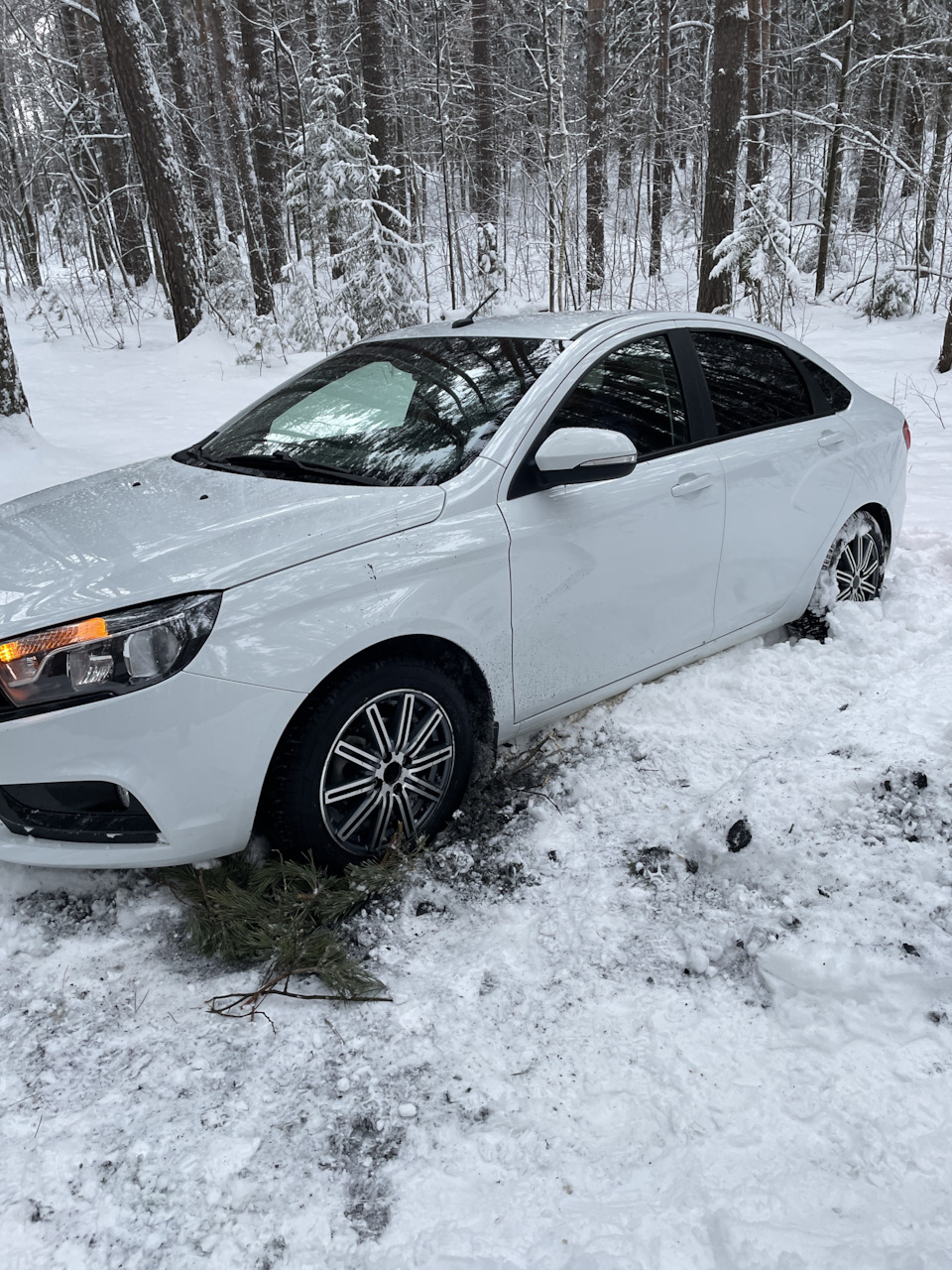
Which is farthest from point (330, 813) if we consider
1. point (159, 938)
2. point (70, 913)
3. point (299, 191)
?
point (299, 191)

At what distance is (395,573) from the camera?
2500 mm

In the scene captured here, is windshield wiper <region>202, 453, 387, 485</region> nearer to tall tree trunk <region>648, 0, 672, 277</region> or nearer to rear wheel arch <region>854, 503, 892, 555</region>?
rear wheel arch <region>854, 503, 892, 555</region>

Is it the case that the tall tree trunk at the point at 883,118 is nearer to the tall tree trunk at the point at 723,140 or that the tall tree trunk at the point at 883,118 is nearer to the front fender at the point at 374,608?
the tall tree trunk at the point at 723,140

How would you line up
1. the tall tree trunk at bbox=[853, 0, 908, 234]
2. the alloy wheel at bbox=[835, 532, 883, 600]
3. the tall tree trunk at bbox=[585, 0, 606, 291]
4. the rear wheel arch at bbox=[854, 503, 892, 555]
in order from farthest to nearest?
the tall tree trunk at bbox=[853, 0, 908, 234]
the tall tree trunk at bbox=[585, 0, 606, 291]
the rear wheel arch at bbox=[854, 503, 892, 555]
the alloy wheel at bbox=[835, 532, 883, 600]

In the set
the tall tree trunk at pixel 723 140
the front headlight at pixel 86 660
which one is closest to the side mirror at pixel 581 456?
the front headlight at pixel 86 660

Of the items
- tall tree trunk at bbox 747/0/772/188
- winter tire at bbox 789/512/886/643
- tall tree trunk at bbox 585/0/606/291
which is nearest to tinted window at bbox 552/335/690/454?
winter tire at bbox 789/512/886/643

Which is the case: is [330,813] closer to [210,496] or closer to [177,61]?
[210,496]

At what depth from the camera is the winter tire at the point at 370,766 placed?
2387 millimetres

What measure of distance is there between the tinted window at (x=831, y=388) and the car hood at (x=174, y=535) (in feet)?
7.75

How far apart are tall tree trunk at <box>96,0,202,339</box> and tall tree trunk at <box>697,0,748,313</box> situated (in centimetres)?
744

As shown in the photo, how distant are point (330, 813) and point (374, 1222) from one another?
1.07m

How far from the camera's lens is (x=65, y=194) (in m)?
24.8

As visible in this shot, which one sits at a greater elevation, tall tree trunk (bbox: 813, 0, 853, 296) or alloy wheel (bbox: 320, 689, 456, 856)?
tall tree trunk (bbox: 813, 0, 853, 296)

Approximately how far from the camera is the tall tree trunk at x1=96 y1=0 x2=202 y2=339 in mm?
11352
